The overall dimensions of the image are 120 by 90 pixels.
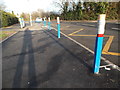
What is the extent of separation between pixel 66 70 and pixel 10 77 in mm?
1580

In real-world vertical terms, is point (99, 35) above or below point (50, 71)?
above

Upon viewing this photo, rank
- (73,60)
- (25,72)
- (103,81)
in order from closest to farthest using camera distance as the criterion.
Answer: (103,81) < (25,72) < (73,60)

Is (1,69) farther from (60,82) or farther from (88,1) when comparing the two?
(88,1)

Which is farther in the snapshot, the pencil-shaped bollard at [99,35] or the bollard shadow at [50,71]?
the bollard shadow at [50,71]

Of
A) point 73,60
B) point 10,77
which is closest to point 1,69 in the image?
point 10,77

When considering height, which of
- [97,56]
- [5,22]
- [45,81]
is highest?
[5,22]

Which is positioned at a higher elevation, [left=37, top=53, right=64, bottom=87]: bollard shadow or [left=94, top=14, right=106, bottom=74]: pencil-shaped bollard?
[left=94, top=14, right=106, bottom=74]: pencil-shaped bollard

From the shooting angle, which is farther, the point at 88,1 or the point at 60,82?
the point at 88,1

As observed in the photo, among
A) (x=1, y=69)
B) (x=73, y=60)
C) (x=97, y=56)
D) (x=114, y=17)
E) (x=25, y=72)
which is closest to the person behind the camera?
(x=97, y=56)

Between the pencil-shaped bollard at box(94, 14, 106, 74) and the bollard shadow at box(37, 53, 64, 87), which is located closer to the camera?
the pencil-shaped bollard at box(94, 14, 106, 74)

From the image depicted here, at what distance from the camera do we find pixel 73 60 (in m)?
Result: 3.23

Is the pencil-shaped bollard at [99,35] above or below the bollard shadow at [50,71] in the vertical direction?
above

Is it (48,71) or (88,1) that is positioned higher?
(88,1)

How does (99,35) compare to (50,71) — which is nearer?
(99,35)
